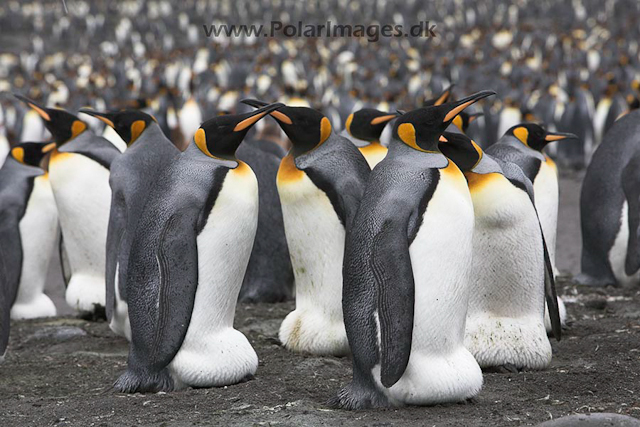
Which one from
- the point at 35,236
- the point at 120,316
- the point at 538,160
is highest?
the point at 538,160

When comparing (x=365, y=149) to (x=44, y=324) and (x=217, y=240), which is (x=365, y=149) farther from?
(x=44, y=324)

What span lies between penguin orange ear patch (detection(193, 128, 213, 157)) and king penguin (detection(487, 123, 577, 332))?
6.64 feet

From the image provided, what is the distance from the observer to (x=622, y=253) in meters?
7.28

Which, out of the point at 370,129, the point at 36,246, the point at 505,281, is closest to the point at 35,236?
the point at 36,246

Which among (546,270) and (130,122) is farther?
(130,122)

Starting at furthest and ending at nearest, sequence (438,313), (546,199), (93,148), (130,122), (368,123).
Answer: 1. (93,148)
2. (546,199)
3. (368,123)
4. (130,122)
5. (438,313)

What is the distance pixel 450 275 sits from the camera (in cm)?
403

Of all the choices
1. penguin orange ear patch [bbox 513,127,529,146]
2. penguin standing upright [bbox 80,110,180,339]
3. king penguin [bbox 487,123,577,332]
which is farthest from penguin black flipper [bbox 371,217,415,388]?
penguin orange ear patch [bbox 513,127,529,146]

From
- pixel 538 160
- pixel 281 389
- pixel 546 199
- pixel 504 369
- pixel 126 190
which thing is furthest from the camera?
pixel 546 199

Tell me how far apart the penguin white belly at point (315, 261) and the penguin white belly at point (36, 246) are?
111 inches

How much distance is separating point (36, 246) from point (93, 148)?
3.73 ft

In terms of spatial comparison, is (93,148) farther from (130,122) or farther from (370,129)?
(370,129)

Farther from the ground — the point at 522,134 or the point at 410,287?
the point at 522,134

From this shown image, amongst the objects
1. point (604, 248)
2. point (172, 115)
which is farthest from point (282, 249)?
point (172, 115)
